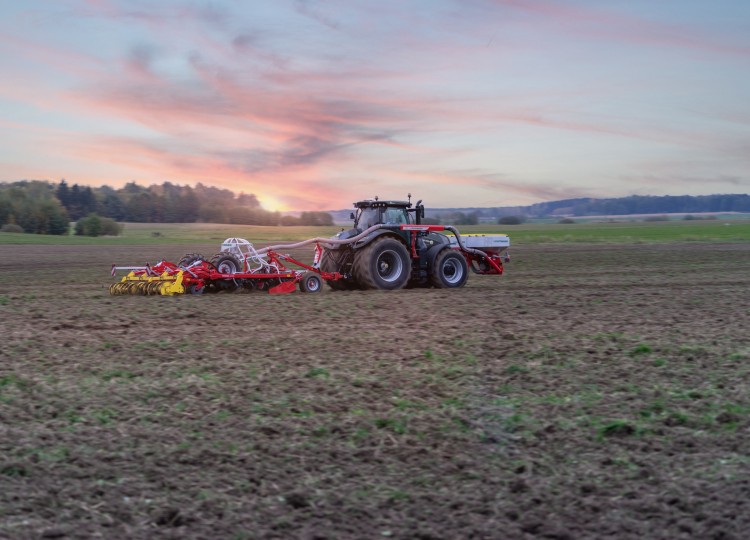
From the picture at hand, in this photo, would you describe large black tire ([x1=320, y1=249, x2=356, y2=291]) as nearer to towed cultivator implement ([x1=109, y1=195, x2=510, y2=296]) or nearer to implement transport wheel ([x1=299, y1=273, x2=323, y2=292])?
towed cultivator implement ([x1=109, y1=195, x2=510, y2=296])

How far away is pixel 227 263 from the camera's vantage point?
1509 centimetres

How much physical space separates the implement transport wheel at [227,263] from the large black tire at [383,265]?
2.49m

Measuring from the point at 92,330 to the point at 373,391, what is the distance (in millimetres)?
5170

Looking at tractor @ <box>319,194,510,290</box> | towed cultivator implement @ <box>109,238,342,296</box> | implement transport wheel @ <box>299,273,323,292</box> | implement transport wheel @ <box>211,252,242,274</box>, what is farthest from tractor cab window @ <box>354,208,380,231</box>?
implement transport wheel @ <box>211,252,242,274</box>

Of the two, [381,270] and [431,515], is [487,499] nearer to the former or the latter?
[431,515]

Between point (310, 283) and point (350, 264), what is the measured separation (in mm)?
973

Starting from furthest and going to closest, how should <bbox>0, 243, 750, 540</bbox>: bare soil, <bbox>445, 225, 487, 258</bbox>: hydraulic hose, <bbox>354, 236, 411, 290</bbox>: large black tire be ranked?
<bbox>445, 225, 487, 258</bbox>: hydraulic hose
<bbox>354, 236, 411, 290</bbox>: large black tire
<bbox>0, 243, 750, 540</bbox>: bare soil

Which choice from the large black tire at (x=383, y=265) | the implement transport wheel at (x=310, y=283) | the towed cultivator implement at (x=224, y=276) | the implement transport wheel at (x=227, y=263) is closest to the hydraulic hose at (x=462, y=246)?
the large black tire at (x=383, y=265)

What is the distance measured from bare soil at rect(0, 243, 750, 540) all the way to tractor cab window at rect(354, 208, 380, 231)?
4.72 metres

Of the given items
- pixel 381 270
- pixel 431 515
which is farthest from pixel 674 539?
pixel 381 270

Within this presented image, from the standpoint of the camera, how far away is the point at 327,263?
16172 millimetres

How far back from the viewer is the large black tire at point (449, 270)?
16156 mm

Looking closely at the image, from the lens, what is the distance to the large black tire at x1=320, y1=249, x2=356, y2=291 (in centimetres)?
1583

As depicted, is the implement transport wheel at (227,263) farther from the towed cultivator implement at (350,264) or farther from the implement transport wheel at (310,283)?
the implement transport wheel at (310,283)
